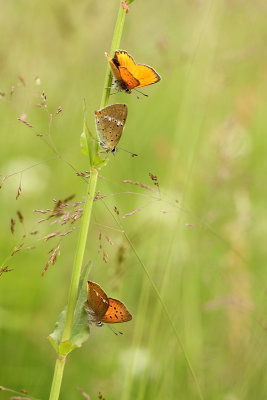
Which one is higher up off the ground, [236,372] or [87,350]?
[236,372]

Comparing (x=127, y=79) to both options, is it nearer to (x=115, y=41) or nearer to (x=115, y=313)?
(x=115, y=41)

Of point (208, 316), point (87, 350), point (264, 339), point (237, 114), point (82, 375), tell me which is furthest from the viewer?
point (237, 114)

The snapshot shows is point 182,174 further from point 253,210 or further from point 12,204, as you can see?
point 12,204

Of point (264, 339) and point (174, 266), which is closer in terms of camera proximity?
point (264, 339)

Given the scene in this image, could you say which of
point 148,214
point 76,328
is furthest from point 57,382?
point 148,214

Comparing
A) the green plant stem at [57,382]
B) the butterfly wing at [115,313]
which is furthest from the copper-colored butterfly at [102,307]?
the green plant stem at [57,382]

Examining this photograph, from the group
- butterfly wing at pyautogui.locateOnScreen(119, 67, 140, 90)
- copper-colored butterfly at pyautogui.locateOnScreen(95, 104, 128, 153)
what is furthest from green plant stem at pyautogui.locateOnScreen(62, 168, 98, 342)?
butterfly wing at pyautogui.locateOnScreen(119, 67, 140, 90)

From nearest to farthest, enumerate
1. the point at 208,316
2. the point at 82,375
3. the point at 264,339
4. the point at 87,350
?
the point at 264,339
the point at 82,375
the point at 87,350
the point at 208,316

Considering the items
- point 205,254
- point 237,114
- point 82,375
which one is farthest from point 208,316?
point 237,114
